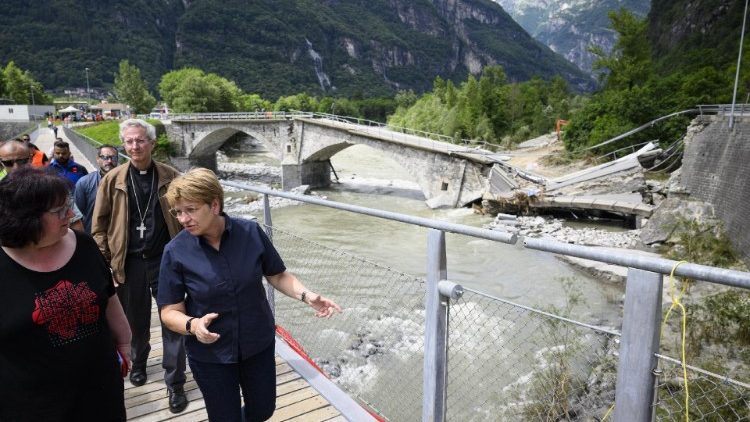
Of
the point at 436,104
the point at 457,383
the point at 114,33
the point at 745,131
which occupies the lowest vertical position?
the point at 457,383

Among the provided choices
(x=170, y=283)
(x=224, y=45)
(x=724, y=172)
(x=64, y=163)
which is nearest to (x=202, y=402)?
(x=170, y=283)

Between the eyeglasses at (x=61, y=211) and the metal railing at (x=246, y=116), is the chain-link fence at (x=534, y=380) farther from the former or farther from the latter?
the metal railing at (x=246, y=116)

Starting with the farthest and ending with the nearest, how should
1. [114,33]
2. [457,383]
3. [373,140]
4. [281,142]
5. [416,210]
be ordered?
[114,33] < [281,142] < [373,140] < [416,210] < [457,383]

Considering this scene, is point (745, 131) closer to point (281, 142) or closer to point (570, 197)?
point (570, 197)

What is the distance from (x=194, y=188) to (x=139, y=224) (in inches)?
58.1

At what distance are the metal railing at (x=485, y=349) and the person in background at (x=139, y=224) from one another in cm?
Answer: 93

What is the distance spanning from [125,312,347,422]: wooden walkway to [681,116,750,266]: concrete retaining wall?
12.3 meters

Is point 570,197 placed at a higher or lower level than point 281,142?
lower

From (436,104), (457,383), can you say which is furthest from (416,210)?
(436,104)

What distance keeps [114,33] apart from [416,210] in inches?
5402

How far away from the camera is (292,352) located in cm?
401

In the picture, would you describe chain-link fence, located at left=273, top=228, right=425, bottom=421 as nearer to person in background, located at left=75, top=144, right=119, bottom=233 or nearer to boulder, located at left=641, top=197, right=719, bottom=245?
person in background, located at left=75, top=144, right=119, bottom=233

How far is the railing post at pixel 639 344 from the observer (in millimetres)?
1618

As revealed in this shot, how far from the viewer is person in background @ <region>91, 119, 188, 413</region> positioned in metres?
3.24
